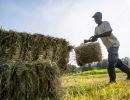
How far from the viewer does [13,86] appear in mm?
7445

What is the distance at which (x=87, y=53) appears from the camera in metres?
14.5

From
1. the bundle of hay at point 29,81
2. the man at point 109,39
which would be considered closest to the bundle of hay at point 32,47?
the bundle of hay at point 29,81

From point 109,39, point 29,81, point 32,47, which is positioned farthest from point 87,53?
point 29,81

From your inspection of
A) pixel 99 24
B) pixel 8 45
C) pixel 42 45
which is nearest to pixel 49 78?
pixel 8 45

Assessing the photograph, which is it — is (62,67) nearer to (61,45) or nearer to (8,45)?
(61,45)

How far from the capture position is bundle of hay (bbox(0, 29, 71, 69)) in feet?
29.6

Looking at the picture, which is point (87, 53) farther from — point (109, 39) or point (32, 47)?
point (32, 47)

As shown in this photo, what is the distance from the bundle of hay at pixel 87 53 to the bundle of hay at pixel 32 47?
170 centimetres

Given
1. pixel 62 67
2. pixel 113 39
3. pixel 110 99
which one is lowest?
pixel 110 99

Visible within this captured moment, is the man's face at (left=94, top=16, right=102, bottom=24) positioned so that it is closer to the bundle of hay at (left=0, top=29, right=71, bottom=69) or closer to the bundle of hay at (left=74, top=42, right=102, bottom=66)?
the bundle of hay at (left=74, top=42, right=102, bottom=66)

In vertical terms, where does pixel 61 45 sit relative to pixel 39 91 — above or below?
above

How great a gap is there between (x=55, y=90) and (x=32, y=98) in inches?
22.5

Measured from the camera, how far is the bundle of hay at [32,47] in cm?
901

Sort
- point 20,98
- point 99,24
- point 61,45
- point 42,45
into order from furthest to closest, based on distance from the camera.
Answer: point 99,24 → point 61,45 → point 42,45 → point 20,98
